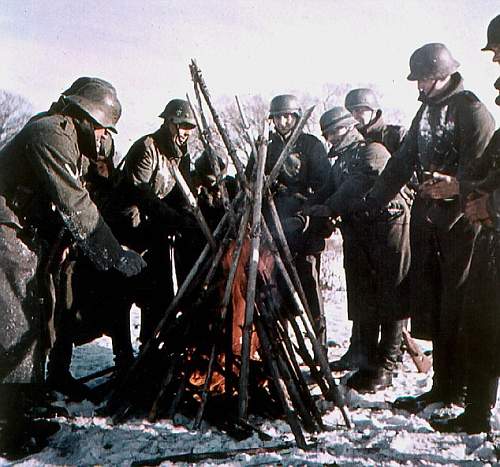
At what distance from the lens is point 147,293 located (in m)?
5.28

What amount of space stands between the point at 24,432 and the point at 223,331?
1508mm

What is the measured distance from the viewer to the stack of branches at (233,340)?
395 centimetres

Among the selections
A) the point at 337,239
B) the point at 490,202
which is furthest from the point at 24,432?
the point at 337,239

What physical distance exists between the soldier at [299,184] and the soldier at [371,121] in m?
0.53

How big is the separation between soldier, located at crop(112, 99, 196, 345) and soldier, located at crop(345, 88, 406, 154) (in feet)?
5.96

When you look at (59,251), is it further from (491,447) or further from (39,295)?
(491,447)

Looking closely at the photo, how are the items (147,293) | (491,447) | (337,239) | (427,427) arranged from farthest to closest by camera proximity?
(337,239) < (147,293) < (427,427) < (491,447)

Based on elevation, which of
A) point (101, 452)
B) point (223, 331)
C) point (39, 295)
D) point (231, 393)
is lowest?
point (101, 452)

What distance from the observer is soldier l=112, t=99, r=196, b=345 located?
5.17 meters

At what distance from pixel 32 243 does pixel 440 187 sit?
2851mm

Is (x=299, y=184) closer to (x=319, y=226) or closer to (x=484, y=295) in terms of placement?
(x=319, y=226)

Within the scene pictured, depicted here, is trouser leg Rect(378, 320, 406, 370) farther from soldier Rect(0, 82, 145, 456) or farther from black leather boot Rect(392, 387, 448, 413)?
soldier Rect(0, 82, 145, 456)

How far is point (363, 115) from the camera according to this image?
586 cm

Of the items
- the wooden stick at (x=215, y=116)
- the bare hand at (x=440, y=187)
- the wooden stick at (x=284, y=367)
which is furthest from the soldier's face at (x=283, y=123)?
the wooden stick at (x=284, y=367)
